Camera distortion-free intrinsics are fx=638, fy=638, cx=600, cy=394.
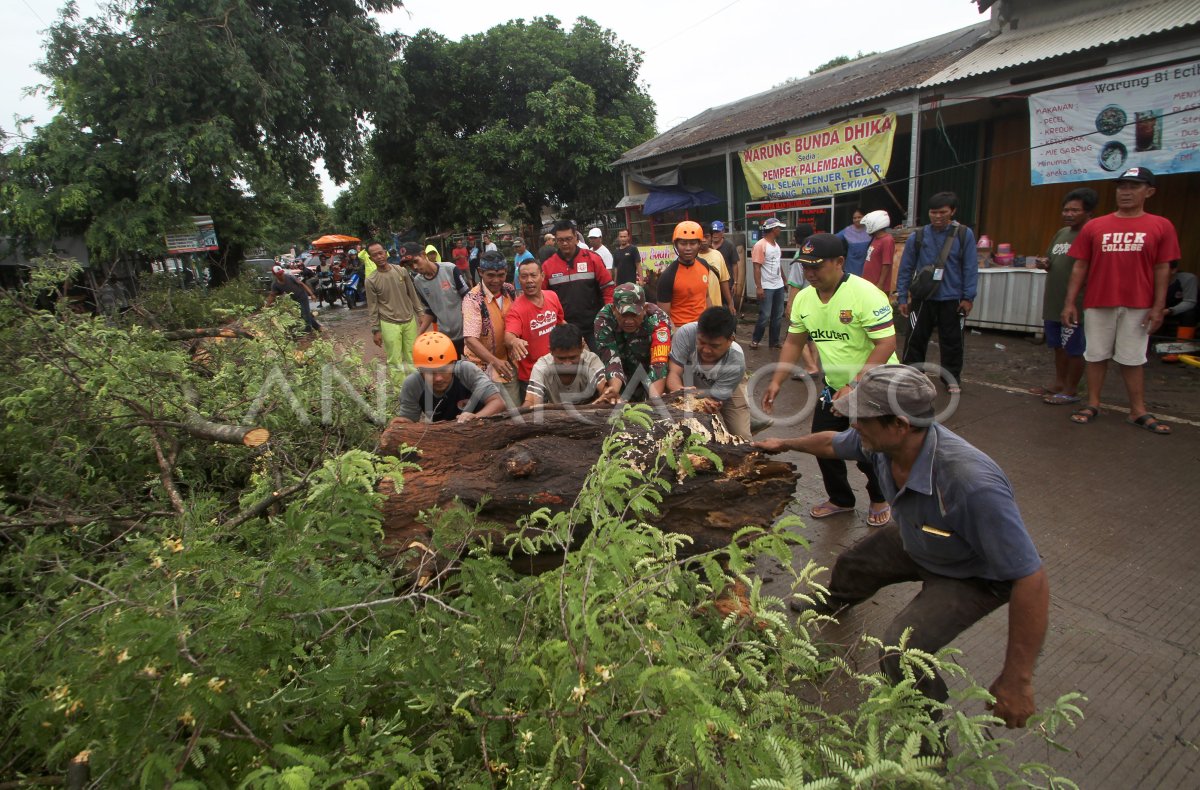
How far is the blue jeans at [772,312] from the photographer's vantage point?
817 centimetres

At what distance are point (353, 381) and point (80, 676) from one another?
329 centimetres

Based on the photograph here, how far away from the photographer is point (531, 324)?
16.0 feet

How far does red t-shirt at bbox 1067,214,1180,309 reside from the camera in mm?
4520

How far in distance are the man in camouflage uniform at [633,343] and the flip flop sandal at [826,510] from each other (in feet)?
4.06

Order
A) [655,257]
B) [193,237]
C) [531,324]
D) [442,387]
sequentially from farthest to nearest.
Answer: [193,237]
[655,257]
[531,324]
[442,387]

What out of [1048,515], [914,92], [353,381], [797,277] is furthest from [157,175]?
[1048,515]

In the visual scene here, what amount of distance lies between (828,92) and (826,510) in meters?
10.1

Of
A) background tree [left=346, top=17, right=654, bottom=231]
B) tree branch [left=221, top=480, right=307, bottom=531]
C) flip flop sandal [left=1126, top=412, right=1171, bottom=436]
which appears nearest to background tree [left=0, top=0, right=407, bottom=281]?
background tree [left=346, top=17, right=654, bottom=231]

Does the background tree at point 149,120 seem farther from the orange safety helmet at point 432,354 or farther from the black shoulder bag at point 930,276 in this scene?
the black shoulder bag at point 930,276

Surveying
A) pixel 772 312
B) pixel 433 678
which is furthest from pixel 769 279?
pixel 433 678

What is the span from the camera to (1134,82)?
21.2 feet

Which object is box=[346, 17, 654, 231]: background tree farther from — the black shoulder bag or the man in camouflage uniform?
the man in camouflage uniform

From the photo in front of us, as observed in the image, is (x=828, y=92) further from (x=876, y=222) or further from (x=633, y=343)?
(x=633, y=343)

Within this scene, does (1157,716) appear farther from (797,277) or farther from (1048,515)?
(797,277)
